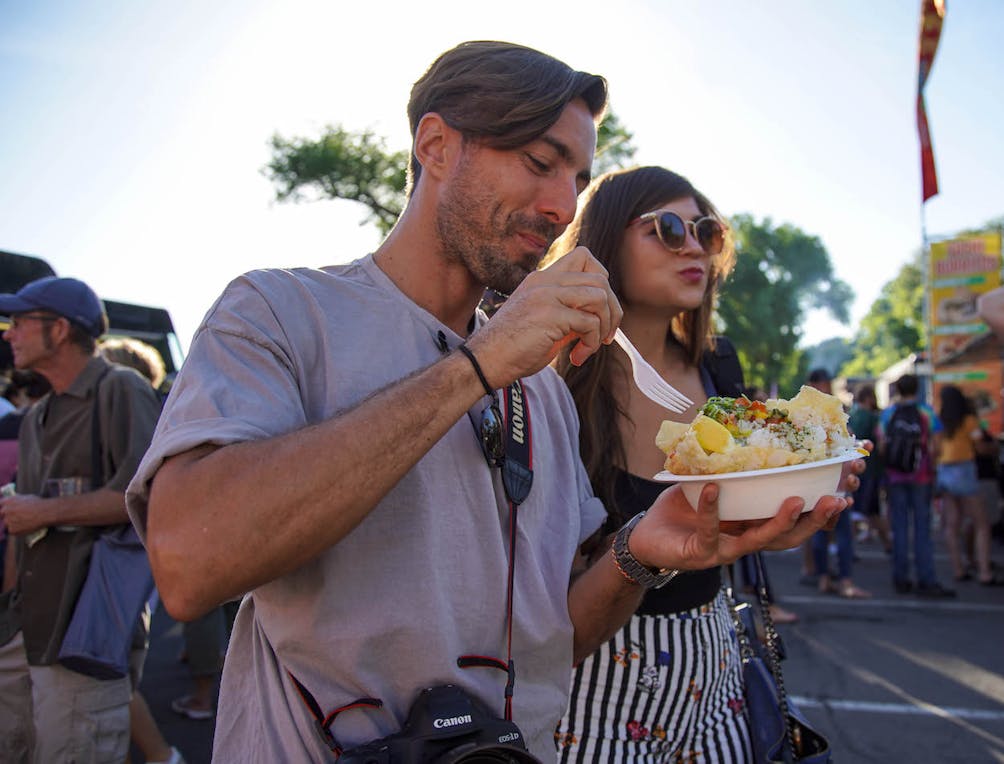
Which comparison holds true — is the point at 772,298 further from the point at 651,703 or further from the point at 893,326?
the point at 651,703

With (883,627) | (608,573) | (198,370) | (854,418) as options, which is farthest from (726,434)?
(854,418)

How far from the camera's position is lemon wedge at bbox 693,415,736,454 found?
5.06 ft

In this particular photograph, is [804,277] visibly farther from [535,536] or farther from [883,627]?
[535,536]

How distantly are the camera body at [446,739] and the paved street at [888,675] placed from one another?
3238mm

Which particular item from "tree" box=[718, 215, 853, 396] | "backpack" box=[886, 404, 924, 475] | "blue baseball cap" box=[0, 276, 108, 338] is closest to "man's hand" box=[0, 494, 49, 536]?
"blue baseball cap" box=[0, 276, 108, 338]

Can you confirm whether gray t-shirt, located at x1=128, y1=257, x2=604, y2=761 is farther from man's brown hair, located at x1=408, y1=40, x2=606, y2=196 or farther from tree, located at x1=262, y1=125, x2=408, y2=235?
tree, located at x1=262, y1=125, x2=408, y2=235

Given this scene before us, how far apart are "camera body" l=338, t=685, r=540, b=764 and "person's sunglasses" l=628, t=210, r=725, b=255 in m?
1.69

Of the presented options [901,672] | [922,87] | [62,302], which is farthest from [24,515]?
[922,87]

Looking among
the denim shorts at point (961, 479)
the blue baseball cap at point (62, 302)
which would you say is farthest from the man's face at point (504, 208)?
the denim shorts at point (961, 479)

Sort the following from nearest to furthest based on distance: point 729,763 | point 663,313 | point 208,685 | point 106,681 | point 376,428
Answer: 1. point 376,428
2. point 729,763
3. point 663,313
4. point 106,681
5. point 208,685

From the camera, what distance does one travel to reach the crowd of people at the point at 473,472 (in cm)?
123

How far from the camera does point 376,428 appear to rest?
1230mm

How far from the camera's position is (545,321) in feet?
4.44

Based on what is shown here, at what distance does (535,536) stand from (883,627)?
685cm
